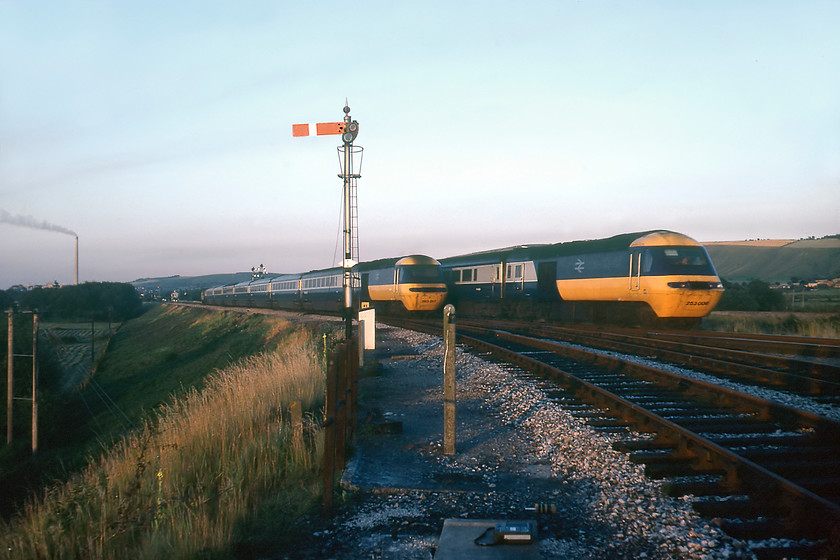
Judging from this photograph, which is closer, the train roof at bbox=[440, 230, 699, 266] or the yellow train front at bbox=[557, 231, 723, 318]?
the yellow train front at bbox=[557, 231, 723, 318]

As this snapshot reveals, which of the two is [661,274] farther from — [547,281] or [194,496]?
[194,496]

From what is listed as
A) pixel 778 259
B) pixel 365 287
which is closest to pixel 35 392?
pixel 365 287

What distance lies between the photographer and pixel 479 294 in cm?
2602

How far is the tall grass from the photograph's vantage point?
4.09 m

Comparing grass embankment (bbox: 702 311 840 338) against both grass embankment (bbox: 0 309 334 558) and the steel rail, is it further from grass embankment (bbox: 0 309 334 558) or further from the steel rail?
grass embankment (bbox: 0 309 334 558)

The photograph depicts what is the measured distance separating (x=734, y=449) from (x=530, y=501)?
7.02ft

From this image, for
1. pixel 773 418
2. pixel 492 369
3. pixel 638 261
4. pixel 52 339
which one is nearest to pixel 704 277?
pixel 638 261

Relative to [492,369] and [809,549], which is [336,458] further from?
[492,369]

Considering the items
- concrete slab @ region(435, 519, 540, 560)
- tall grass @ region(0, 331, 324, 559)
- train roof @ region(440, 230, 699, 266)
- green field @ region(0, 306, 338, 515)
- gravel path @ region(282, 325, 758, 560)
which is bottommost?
green field @ region(0, 306, 338, 515)

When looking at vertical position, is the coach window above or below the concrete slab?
above

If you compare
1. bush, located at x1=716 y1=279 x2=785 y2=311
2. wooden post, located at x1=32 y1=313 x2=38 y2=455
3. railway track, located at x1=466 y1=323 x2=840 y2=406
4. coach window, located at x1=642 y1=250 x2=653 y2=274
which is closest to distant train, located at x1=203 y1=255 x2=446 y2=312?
railway track, located at x1=466 y1=323 x2=840 y2=406

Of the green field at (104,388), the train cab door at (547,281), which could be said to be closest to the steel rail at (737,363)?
the train cab door at (547,281)

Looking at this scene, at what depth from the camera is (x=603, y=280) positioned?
18141mm

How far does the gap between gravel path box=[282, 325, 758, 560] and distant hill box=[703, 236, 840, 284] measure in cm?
9227
